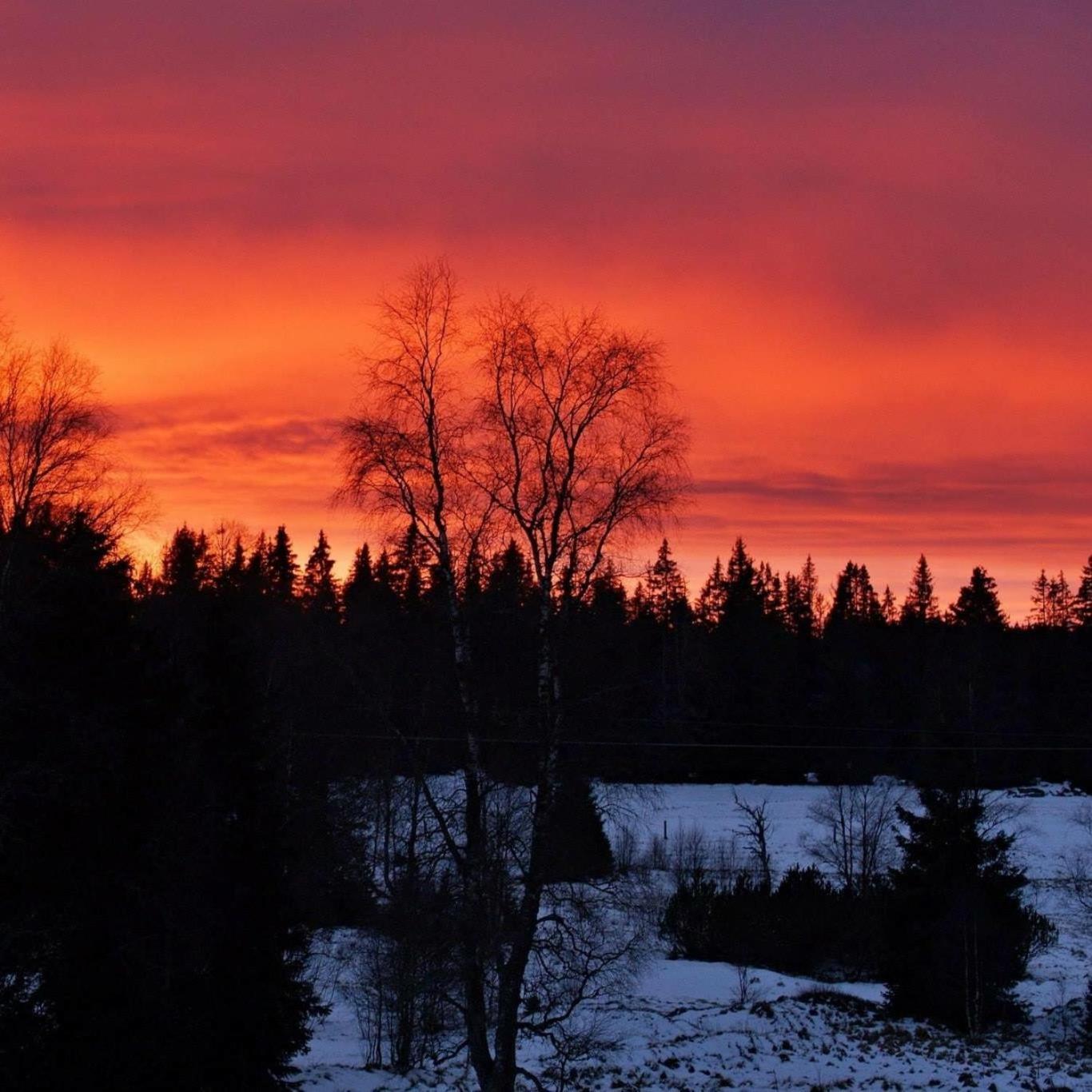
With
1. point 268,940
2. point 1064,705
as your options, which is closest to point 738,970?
point 268,940

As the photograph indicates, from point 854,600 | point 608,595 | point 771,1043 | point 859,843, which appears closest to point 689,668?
point 608,595

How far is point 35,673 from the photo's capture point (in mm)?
17797

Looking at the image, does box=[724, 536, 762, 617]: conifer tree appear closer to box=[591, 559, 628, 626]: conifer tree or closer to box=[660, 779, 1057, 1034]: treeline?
box=[660, 779, 1057, 1034]: treeline

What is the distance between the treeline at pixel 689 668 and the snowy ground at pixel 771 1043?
2494mm

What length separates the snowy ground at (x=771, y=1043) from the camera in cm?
2352

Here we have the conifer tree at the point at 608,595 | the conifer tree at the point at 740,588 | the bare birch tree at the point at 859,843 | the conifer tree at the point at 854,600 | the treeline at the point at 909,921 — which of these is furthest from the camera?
the conifer tree at the point at 854,600

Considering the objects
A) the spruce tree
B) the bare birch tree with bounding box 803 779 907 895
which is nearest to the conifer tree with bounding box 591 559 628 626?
the spruce tree

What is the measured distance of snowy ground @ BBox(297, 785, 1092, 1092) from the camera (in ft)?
77.2

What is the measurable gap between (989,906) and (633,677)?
47.8 feet

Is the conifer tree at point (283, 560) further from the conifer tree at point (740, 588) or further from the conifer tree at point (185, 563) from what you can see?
the conifer tree at point (740, 588)

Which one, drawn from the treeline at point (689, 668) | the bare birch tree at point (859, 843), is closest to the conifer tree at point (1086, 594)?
the treeline at point (689, 668)

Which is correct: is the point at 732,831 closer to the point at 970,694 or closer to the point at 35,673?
the point at 970,694

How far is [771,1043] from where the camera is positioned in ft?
87.6

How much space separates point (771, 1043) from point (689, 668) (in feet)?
40.9
